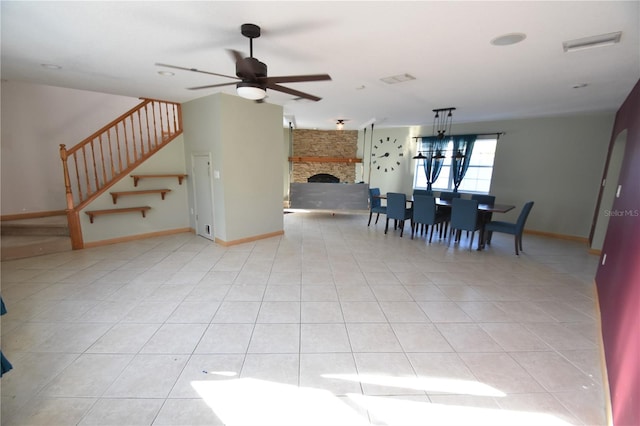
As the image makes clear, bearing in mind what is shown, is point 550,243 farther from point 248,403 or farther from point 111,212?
point 111,212

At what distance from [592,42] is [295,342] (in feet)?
11.8

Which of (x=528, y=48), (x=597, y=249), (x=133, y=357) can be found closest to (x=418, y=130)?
(x=597, y=249)

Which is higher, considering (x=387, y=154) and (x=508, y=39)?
(x=508, y=39)

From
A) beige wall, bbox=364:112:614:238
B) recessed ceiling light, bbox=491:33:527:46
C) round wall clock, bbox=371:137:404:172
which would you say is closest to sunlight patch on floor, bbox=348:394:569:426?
recessed ceiling light, bbox=491:33:527:46

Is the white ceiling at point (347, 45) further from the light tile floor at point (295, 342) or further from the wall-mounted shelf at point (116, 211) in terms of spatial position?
the light tile floor at point (295, 342)

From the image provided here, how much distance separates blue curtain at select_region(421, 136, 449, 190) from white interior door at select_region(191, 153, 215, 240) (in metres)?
5.80

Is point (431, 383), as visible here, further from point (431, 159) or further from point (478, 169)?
point (431, 159)

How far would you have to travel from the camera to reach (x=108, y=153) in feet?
17.5

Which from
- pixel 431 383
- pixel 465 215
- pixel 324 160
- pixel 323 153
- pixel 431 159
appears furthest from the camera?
pixel 323 153

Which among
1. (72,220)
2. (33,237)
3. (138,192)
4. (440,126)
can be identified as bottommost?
(33,237)

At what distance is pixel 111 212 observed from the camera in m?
4.62

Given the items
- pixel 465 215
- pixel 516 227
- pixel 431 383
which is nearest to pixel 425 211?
pixel 465 215

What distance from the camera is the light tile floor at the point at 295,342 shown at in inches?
65.2

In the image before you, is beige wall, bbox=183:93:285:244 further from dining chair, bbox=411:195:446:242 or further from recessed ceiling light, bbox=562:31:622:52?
recessed ceiling light, bbox=562:31:622:52
